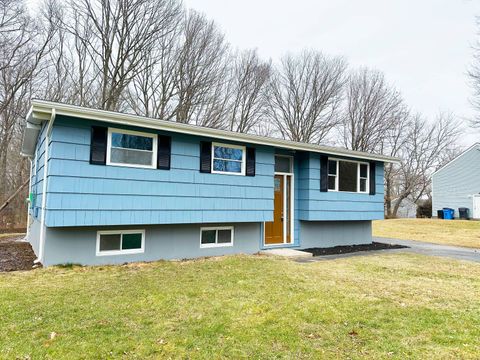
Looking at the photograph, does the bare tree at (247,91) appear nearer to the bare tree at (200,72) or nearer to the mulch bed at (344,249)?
the bare tree at (200,72)

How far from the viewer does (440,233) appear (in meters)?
15.6

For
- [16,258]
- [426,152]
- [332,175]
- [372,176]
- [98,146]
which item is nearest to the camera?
[98,146]

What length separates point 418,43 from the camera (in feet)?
52.4

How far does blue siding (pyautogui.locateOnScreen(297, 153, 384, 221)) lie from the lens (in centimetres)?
946

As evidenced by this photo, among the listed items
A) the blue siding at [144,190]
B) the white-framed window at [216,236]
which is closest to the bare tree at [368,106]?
the blue siding at [144,190]

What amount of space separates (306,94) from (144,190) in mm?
20499

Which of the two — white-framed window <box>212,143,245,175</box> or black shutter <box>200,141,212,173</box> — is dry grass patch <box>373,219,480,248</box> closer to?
white-framed window <box>212,143,245,175</box>

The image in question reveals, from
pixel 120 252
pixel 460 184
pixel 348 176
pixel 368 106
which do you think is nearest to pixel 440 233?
pixel 348 176

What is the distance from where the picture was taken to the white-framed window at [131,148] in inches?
254

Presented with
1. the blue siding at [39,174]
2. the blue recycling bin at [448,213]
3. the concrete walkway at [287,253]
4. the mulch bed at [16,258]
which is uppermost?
the blue siding at [39,174]

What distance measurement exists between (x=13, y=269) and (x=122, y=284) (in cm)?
265

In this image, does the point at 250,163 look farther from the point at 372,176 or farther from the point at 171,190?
the point at 372,176

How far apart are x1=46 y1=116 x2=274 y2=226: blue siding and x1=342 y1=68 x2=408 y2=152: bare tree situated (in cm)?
2025

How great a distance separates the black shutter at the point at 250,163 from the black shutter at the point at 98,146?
11.5 feet
